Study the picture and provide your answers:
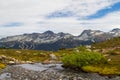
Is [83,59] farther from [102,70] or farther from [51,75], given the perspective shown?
[51,75]

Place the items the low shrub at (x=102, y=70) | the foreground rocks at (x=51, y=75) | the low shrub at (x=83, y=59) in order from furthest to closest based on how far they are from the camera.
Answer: the low shrub at (x=83, y=59)
the low shrub at (x=102, y=70)
the foreground rocks at (x=51, y=75)

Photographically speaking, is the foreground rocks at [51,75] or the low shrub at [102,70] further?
the low shrub at [102,70]

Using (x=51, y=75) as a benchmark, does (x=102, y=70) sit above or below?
below

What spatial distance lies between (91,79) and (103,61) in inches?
1251

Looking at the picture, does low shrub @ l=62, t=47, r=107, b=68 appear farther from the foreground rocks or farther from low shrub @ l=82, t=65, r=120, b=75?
the foreground rocks

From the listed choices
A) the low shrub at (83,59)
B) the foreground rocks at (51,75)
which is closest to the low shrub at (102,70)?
the foreground rocks at (51,75)

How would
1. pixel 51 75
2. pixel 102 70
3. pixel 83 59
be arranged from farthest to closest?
1. pixel 83 59
2. pixel 102 70
3. pixel 51 75

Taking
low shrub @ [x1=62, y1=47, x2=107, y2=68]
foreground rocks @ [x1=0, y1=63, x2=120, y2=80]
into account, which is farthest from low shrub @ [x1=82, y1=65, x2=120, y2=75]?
low shrub @ [x1=62, y1=47, x2=107, y2=68]

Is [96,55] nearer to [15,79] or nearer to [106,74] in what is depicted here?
[106,74]

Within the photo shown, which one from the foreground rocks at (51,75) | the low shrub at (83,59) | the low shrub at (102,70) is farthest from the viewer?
the low shrub at (83,59)

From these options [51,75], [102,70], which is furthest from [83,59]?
[51,75]

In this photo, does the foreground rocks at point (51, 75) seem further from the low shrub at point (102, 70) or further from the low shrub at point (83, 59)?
the low shrub at point (83, 59)

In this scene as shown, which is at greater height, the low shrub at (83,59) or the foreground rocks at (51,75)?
the low shrub at (83,59)

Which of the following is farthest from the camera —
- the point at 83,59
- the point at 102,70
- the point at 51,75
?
the point at 83,59
